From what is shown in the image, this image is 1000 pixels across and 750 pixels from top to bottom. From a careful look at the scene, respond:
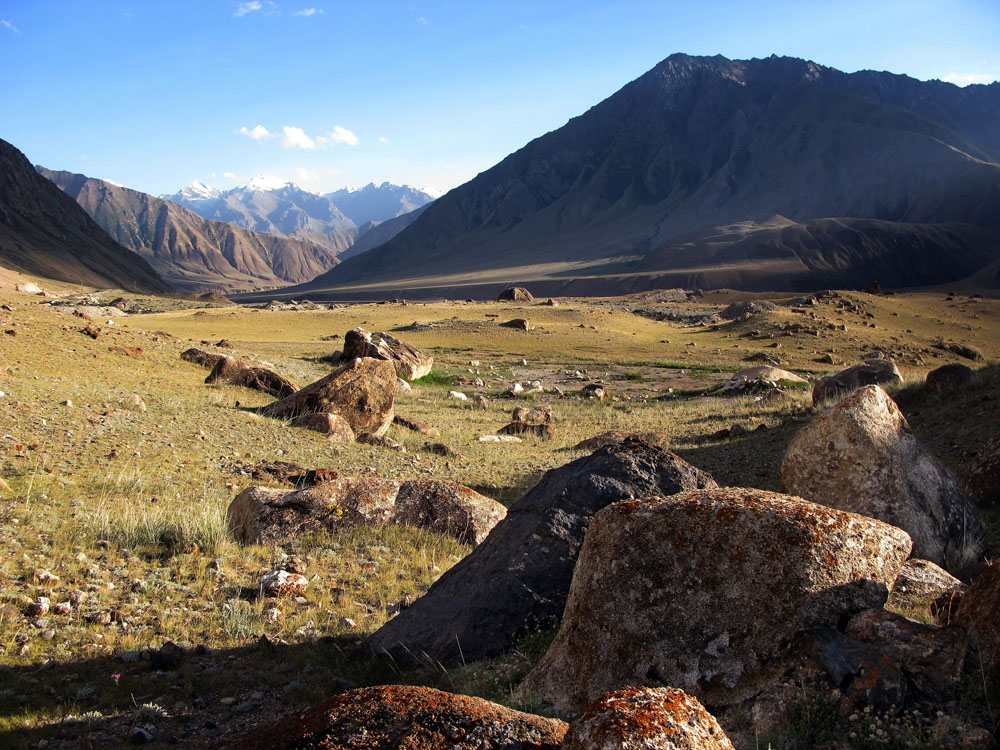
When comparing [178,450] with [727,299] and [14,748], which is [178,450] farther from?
[727,299]

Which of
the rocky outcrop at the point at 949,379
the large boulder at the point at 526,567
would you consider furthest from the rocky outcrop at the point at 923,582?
the rocky outcrop at the point at 949,379

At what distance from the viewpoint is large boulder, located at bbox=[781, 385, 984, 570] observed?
7.17m

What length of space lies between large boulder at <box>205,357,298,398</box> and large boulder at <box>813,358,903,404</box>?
1337 centimetres

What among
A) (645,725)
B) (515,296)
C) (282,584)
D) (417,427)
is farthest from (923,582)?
(515,296)

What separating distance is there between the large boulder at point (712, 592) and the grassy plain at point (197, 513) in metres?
0.76

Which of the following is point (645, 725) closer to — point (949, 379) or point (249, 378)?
point (949, 379)

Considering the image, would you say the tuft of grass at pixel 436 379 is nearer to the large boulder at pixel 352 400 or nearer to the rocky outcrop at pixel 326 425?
the large boulder at pixel 352 400

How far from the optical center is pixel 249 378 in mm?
17438

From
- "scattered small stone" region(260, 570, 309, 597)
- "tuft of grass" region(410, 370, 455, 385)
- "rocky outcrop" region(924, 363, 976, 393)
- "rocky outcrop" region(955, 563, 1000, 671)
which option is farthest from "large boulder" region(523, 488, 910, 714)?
"tuft of grass" region(410, 370, 455, 385)

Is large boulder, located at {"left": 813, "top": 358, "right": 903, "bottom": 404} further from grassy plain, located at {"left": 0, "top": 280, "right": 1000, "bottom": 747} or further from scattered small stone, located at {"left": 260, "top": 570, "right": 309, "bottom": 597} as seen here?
scattered small stone, located at {"left": 260, "top": 570, "right": 309, "bottom": 597}

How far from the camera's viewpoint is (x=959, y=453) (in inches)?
429

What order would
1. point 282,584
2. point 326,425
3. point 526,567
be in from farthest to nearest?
point 326,425 → point 282,584 → point 526,567

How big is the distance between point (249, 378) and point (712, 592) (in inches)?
614

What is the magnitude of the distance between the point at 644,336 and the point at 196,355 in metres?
30.7
